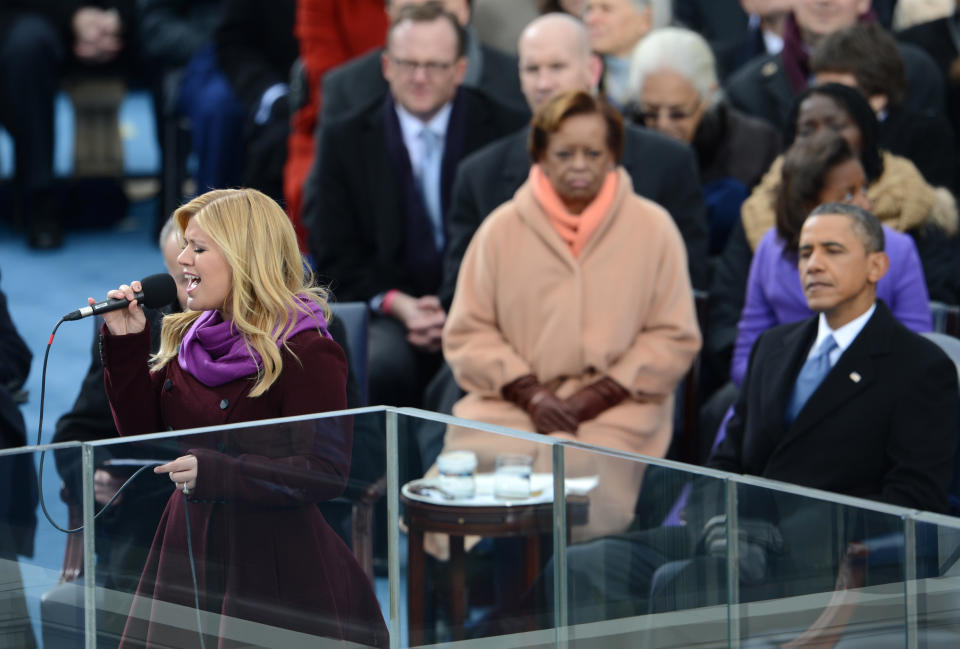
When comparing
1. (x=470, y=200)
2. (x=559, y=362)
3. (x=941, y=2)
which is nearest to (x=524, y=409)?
(x=559, y=362)

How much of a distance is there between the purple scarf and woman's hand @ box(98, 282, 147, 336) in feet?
0.34

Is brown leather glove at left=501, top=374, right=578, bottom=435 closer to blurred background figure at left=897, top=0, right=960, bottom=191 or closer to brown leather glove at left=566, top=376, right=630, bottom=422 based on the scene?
brown leather glove at left=566, top=376, right=630, bottom=422

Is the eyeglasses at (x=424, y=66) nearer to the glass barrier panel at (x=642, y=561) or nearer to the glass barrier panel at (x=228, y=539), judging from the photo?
the glass barrier panel at (x=642, y=561)

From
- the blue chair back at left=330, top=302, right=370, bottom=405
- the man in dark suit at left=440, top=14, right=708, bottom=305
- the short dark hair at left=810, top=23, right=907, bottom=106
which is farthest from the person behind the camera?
the short dark hair at left=810, top=23, right=907, bottom=106

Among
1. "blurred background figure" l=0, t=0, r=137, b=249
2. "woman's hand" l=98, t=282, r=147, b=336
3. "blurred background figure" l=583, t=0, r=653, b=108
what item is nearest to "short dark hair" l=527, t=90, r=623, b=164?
A: "blurred background figure" l=583, t=0, r=653, b=108

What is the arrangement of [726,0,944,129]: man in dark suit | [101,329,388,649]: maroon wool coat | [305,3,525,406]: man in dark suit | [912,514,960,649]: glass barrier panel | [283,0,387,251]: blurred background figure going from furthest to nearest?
[283,0,387,251]: blurred background figure, [726,0,944,129]: man in dark suit, [305,3,525,406]: man in dark suit, [101,329,388,649]: maroon wool coat, [912,514,960,649]: glass barrier panel

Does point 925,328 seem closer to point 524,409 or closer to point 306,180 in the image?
point 524,409

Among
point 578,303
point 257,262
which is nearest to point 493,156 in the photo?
point 578,303

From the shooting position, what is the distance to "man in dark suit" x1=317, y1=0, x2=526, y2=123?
5.05 m

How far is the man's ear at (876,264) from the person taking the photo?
3252 millimetres

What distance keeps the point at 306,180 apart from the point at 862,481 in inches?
92.6

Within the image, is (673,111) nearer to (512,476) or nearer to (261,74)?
(261,74)

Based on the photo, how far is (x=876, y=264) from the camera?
3264 millimetres

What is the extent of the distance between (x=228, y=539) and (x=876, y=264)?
1.54 metres
